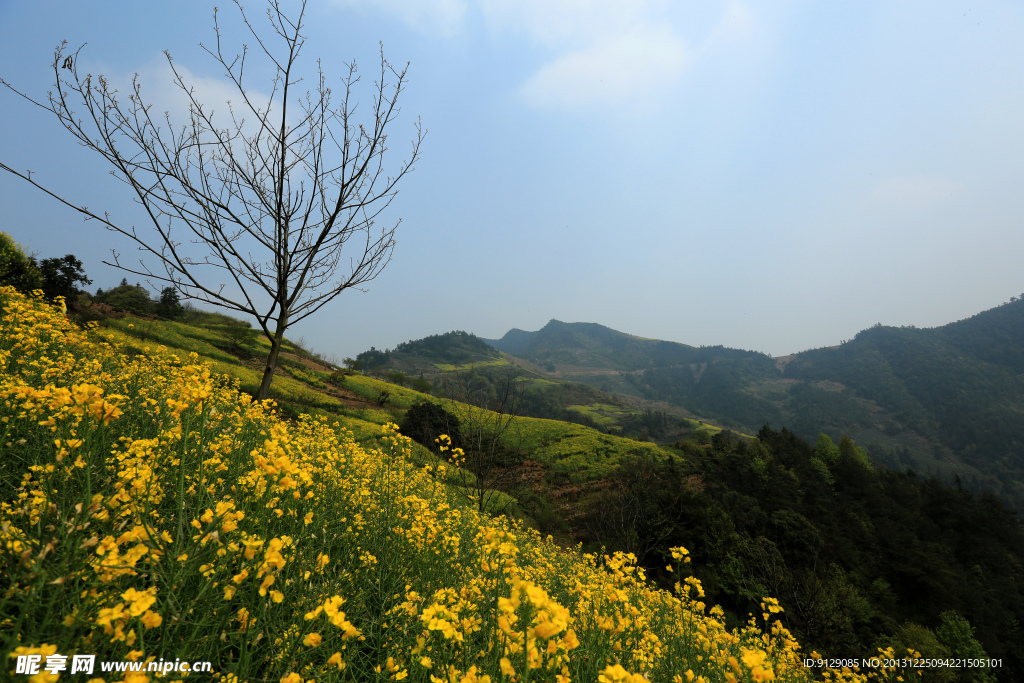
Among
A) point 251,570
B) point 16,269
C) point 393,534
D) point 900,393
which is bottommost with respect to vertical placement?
point 900,393

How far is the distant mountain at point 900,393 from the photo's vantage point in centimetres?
7938

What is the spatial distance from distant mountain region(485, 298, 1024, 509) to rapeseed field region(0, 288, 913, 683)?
95580 mm

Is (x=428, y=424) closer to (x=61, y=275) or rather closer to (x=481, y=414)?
(x=481, y=414)

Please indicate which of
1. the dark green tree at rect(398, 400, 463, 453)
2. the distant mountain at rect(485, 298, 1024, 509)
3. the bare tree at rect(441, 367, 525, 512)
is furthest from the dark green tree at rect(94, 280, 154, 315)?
the distant mountain at rect(485, 298, 1024, 509)

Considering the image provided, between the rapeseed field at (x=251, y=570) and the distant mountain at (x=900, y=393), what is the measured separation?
9558 centimetres

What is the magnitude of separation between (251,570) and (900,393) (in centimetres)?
16252

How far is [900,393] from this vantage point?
11206 centimetres

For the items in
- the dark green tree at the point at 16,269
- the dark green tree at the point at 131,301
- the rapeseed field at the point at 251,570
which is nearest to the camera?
the rapeseed field at the point at 251,570

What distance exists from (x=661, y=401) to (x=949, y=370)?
270 feet

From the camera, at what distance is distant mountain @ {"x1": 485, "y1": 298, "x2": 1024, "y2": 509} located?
79375 millimetres

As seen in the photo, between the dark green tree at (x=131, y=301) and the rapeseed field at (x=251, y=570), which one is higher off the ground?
the dark green tree at (x=131, y=301)

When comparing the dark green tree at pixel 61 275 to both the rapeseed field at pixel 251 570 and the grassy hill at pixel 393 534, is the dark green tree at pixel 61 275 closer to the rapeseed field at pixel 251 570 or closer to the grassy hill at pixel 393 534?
the grassy hill at pixel 393 534

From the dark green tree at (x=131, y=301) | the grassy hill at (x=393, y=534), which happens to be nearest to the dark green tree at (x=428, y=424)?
the grassy hill at (x=393, y=534)

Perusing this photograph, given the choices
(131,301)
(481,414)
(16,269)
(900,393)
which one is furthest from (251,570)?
(900,393)
